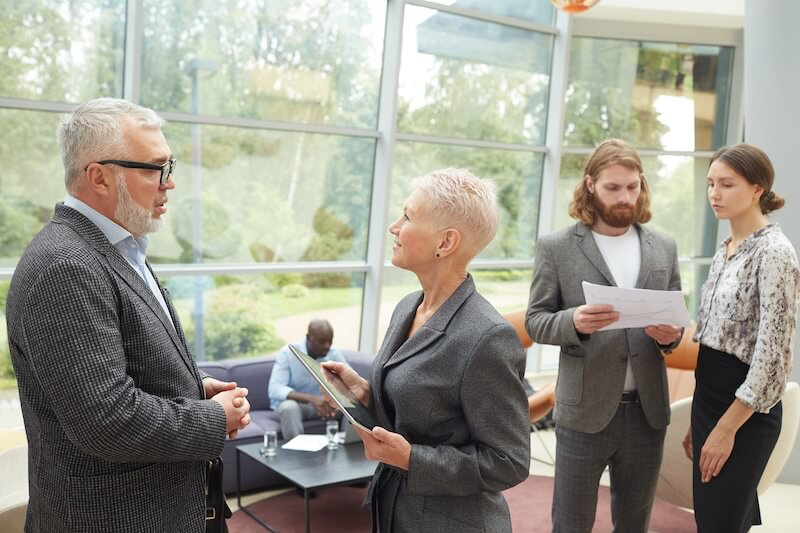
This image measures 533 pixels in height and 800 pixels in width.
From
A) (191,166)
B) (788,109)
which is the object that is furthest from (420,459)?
(191,166)

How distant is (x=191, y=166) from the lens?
19.9 ft

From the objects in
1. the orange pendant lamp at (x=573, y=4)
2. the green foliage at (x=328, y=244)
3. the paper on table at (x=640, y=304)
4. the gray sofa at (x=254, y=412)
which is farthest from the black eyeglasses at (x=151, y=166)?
the green foliage at (x=328, y=244)

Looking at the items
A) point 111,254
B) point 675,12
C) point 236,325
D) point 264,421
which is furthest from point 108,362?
point 675,12

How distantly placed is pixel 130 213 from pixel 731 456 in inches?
86.9

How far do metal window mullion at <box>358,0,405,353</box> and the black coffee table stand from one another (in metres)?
2.04

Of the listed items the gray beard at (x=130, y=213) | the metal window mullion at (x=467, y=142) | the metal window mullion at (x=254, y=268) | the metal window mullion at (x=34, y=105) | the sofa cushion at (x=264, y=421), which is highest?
the metal window mullion at (x=467, y=142)

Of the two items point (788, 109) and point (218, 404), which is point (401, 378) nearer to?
point (218, 404)

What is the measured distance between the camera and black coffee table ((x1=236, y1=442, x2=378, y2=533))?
4.41 meters

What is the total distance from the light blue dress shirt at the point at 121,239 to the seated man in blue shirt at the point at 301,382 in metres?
3.42

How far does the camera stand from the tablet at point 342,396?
1904 millimetres

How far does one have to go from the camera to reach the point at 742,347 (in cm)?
287

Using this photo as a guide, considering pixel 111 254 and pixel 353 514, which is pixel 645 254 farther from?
pixel 353 514

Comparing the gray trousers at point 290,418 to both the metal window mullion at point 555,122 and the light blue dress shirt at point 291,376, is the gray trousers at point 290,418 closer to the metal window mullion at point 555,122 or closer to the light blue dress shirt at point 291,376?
the light blue dress shirt at point 291,376

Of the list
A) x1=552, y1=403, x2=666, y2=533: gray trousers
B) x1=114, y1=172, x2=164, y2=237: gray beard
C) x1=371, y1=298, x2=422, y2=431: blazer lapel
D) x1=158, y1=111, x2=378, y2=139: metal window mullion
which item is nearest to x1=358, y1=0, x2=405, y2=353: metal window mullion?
x1=158, y1=111, x2=378, y2=139: metal window mullion
